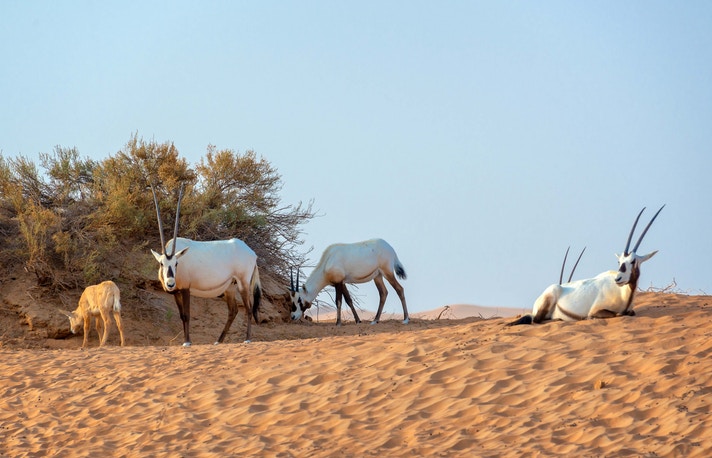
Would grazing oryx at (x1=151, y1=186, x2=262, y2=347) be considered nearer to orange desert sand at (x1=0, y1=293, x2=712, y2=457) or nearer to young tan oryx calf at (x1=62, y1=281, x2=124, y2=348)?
young tan oryx calf at (x1=62, y1=281, x2=124, y2=348)

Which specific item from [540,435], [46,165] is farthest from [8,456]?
[46,165]

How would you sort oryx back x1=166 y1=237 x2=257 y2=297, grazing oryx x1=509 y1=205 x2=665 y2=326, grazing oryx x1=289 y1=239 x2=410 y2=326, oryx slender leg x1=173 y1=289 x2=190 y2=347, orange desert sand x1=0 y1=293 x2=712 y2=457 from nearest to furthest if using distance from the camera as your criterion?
orange desert sand x1=0 y1=293 x2=712 y2=457 < grazing oryx x1=509 y1=205 x2=665 y2=326 < oryx slender leg x1=173 y1=289 x2=190 y2=347 < oryx back x1=166 y1=237 x2=257 y2=297 < grazing oryx x1=289 y1=239 x2=410 y2=326

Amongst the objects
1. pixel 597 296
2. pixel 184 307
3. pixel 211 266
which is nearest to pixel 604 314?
pixel 597 296

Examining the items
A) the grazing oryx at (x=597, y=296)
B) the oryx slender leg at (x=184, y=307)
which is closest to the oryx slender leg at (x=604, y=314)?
the grazing oryx at (x=597, y=296)

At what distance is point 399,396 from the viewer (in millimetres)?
8953

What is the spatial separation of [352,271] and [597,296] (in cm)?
Result: 805

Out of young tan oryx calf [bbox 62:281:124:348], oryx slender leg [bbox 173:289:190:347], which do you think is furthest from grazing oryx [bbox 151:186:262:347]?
young tan oryx calf [bbox 62:281:124:348]

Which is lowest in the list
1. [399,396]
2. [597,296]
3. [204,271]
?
[399,396]

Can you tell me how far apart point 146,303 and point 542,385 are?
33.1 ft

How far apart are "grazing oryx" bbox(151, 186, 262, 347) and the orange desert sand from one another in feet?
5.75

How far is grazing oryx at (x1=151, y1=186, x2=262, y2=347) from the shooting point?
44.1ft

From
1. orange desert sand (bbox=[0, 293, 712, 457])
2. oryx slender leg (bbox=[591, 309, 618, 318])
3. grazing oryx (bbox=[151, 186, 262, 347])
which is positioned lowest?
orange desert sand (bbox=[0, 293, 712, 457])

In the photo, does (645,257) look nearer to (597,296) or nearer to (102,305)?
(597,296)

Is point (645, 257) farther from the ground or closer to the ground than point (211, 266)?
closer to the ground
